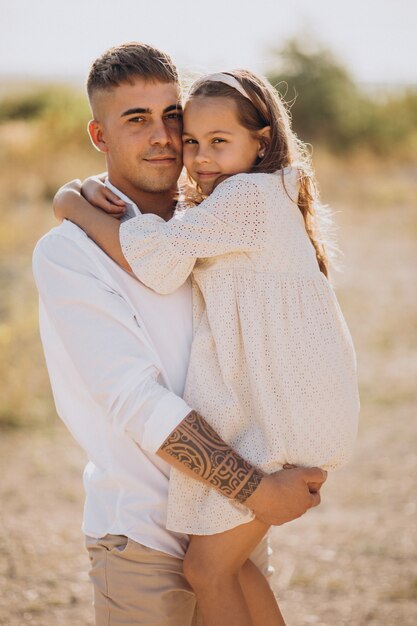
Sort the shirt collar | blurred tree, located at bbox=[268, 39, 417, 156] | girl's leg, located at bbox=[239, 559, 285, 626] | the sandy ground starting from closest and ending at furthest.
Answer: girl's leg, located at bbox=[239, 559, 285, 626] → the shirt collar → the sandy ground → blurred tree, located at bbox=[268, 39, 417, 156]

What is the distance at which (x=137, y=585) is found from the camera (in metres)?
2.20

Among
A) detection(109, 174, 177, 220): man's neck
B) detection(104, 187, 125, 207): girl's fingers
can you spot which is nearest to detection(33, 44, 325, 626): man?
detection(104, 187, 125, 207): girl's fingers

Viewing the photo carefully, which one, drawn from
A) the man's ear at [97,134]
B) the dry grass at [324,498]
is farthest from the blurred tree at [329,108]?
the man's ear at [97,134]

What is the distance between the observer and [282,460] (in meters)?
2.18

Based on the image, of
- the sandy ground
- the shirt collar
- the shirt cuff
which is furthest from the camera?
the sandy ground

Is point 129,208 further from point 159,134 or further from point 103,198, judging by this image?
point 159,134

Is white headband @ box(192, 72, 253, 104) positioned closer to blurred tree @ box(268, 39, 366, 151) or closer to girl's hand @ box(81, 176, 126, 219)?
girl's hand @ box(81, 176, 126, 219)

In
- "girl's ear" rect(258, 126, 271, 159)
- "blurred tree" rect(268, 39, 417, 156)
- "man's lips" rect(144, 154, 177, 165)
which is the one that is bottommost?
"blurred tree" rect(268, 39, 417, 156)

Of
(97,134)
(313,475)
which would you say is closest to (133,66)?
(97,134)

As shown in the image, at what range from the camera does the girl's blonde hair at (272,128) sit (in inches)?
96.9

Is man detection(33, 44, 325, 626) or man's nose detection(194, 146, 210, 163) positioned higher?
man's nose detection(194, 146, 210, 163)

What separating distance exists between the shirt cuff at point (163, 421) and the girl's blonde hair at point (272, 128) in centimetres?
75

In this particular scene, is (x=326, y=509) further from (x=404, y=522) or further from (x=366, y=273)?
(x=366, y=273)

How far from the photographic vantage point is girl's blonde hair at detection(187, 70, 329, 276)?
96.9 inches
